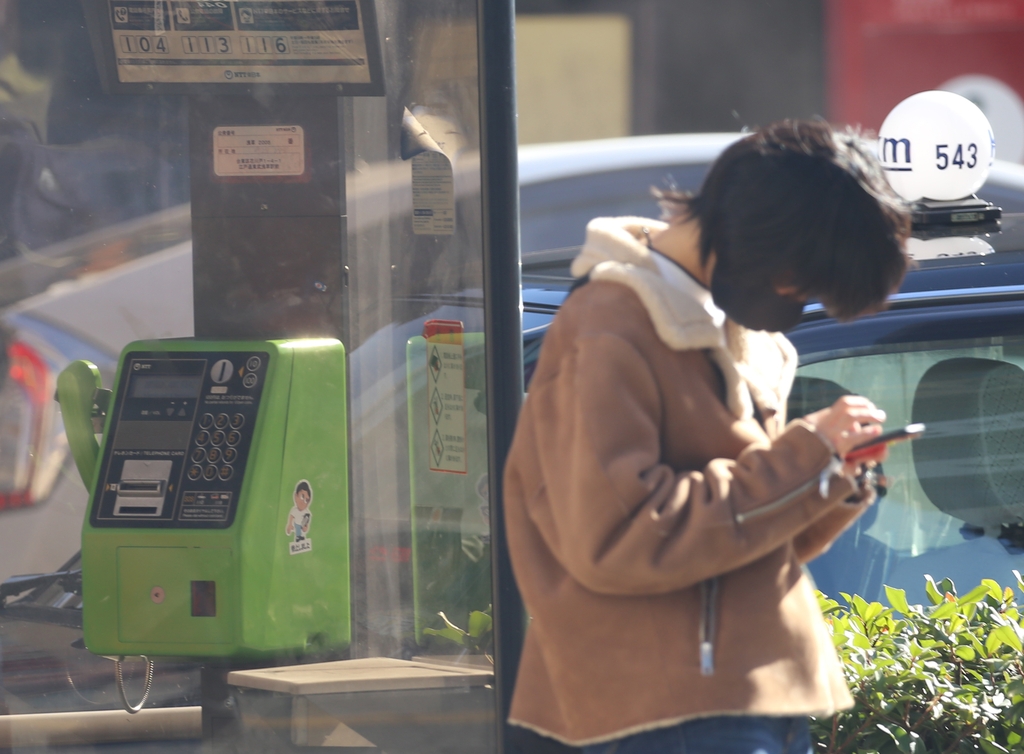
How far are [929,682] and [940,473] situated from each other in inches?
26.5

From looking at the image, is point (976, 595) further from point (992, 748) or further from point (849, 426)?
point (849, 426)

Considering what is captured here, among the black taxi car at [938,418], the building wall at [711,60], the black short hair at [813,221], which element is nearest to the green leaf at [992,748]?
the black taxi car at [938,418]

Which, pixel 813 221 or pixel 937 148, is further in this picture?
pixel 937 148

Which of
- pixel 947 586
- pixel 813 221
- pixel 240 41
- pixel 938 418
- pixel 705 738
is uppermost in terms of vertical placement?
pixel 240 41

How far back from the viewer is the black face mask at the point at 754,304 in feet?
5.79

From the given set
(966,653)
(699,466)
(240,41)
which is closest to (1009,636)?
(966,653)

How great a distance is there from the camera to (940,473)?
3113 millimetres

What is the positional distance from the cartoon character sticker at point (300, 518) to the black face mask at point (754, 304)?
1194 mm

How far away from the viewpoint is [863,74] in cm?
966

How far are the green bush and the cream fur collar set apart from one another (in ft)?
2.91

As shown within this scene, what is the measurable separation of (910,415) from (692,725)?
1611mm

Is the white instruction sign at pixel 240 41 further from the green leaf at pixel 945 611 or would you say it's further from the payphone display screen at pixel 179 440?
the green leaf at pixel 945 611

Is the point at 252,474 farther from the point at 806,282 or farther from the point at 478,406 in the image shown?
the point at 806,282

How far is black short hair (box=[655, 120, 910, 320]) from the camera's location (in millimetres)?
1697
